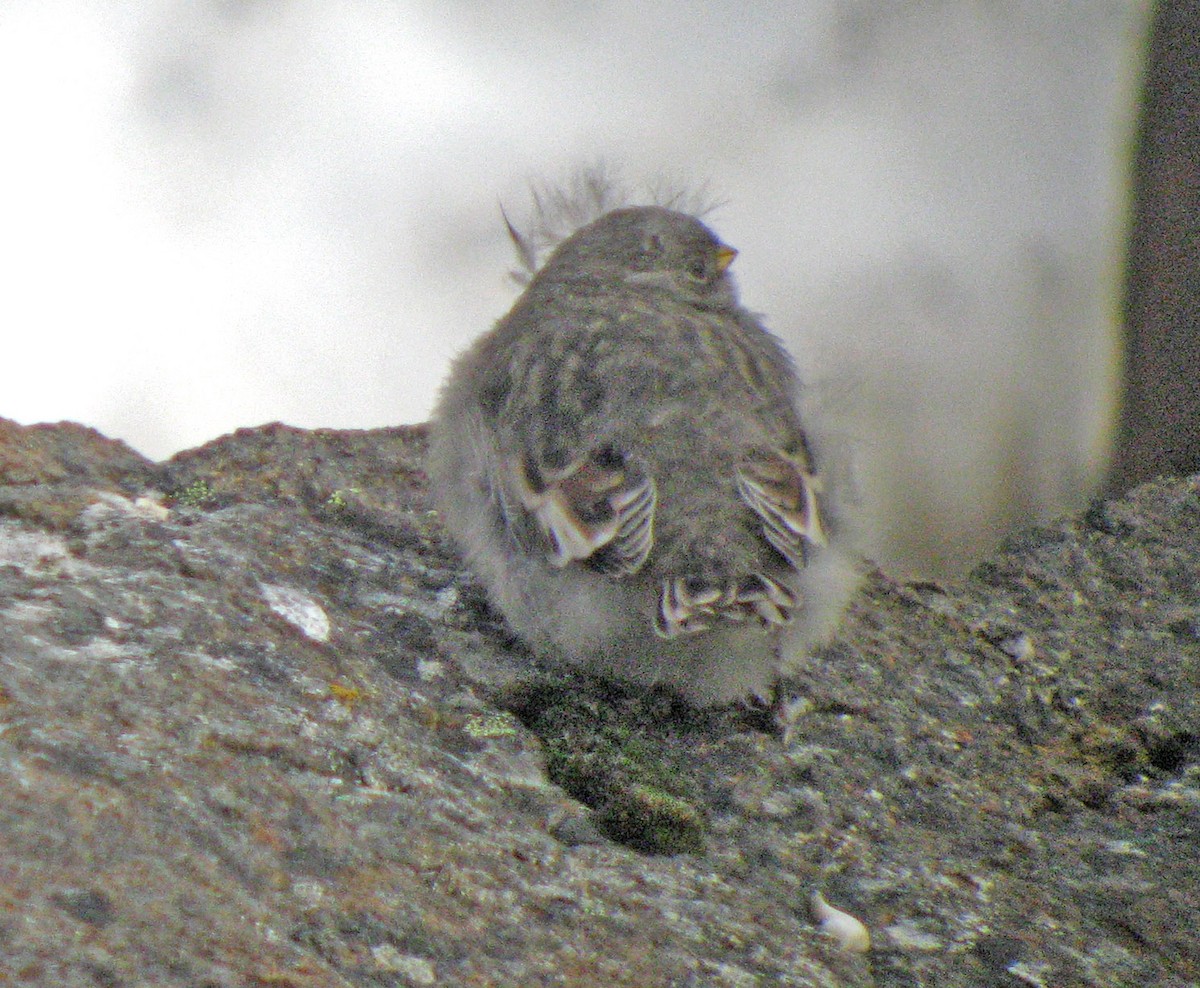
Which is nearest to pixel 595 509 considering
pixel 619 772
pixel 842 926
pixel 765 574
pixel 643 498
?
pixel 643 498

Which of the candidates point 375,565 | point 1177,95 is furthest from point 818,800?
point 1177,95

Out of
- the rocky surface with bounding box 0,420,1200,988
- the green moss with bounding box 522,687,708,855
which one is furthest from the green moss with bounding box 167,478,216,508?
the green moss with bounding box 522,687,708,855

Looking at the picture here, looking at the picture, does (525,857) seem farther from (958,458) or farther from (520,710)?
(958,458)

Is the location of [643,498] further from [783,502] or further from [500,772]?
[500,772]

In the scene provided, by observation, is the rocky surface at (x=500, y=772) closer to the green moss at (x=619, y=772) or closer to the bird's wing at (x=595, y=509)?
the green moss at (x=619, y=772)

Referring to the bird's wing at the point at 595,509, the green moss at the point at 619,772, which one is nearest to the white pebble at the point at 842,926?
the green moss at the point at 619,772
